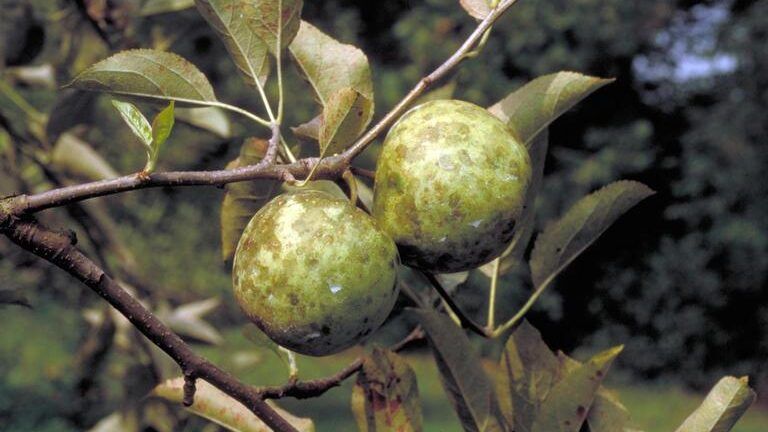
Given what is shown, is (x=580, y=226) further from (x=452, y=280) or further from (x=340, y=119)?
(x=340, y=119)

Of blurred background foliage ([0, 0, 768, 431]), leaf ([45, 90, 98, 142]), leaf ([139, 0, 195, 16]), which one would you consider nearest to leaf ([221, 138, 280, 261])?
leaf ([45, 90, 98, 142])

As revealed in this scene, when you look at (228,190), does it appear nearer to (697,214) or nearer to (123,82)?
(123,82)

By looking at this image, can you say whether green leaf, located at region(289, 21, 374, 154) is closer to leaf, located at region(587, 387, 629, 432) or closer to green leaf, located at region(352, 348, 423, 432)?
green leaf, located at region(352, 348, 423, 432)

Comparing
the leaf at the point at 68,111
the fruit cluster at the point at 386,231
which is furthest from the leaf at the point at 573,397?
the leaf at the point at 68,111

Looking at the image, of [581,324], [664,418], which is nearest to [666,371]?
[581,324]

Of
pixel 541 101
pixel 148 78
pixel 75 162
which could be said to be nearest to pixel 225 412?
pixel 148 78

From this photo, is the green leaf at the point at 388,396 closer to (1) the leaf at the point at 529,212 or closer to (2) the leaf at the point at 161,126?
(1) the leaf at the point at 529,212

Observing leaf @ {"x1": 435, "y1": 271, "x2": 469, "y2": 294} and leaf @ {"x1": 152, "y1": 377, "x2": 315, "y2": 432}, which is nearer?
leaf @ {"x1": 152, "y1": 377, "x2": 315, "y2": 432}
